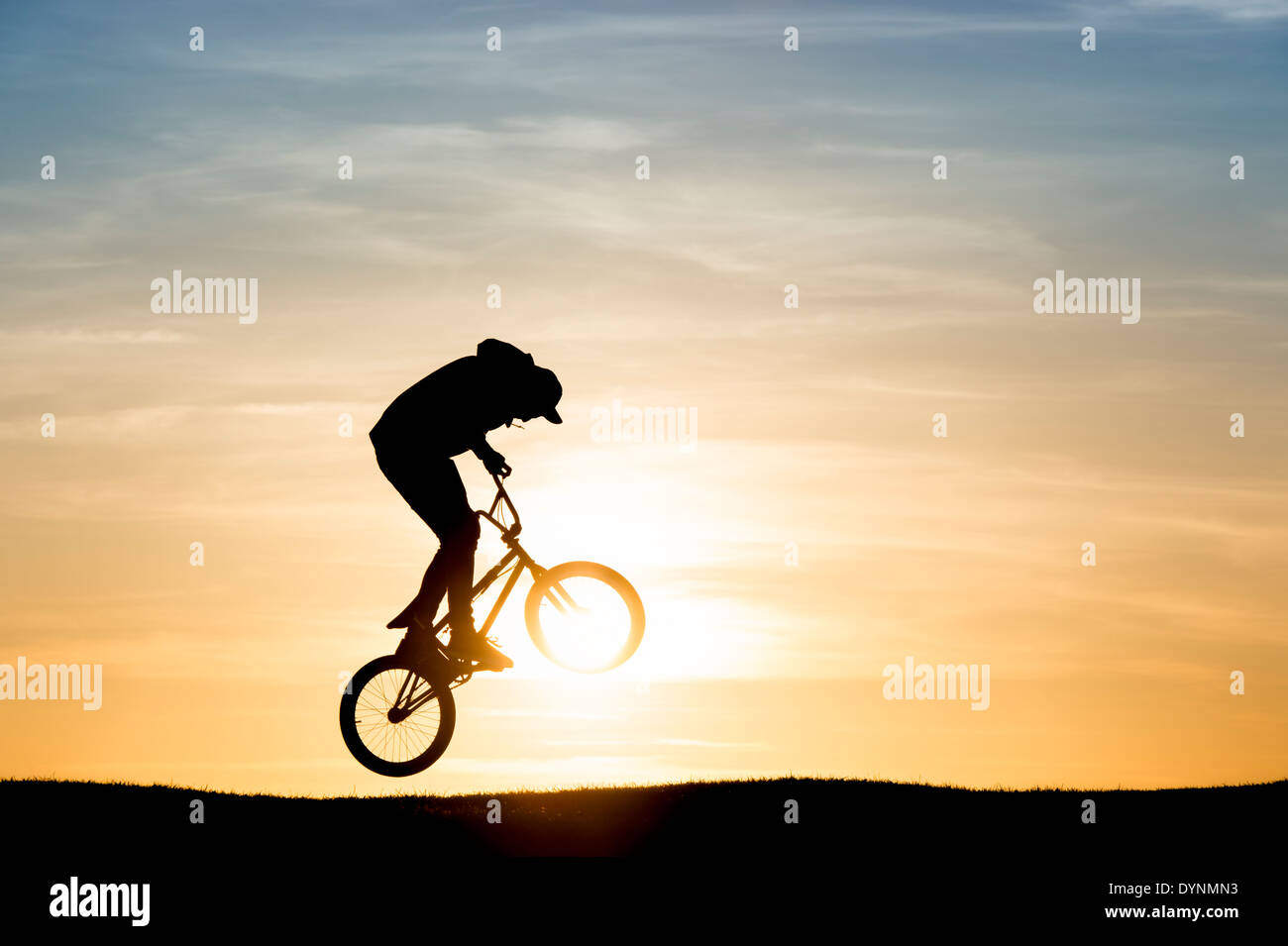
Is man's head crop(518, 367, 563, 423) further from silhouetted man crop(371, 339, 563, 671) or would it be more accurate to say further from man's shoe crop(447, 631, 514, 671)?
man's shoe crop(447, 631, 514, 671)

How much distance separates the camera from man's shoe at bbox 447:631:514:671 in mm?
15547

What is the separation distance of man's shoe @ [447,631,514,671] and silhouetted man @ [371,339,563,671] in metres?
1.13

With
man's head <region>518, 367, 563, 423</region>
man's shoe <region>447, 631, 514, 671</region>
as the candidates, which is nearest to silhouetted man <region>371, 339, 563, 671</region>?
man's head <region>518, 367, 563, 423</region>

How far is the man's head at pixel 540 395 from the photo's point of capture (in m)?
15.1

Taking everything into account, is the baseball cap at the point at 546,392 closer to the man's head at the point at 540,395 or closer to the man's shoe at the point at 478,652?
the man's head at the point at 540,395

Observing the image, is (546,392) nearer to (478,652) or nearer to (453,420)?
(453,420)

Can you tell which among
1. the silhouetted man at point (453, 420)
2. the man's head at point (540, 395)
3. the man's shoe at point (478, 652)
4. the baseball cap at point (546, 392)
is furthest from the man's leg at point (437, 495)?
the baseball cap at point (546, 392)

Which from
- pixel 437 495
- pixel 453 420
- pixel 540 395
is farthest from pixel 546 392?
pixel 437 495

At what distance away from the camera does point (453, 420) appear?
596 inches

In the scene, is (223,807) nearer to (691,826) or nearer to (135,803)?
(135,803)

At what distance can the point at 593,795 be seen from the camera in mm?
19188

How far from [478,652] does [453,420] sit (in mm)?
2608
